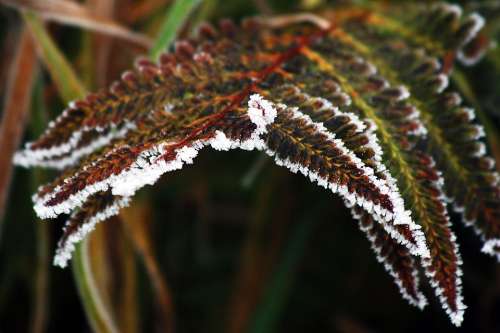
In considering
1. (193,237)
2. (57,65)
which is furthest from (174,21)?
(193,237)

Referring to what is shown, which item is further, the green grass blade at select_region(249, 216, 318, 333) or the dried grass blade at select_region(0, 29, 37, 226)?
the green grass blade at select_region(249, 216, 318, 333)

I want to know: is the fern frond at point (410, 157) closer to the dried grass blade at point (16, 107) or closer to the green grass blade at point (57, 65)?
the green grass blade at point (57, 65)

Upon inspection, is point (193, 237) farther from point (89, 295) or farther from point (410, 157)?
point (410, 157)

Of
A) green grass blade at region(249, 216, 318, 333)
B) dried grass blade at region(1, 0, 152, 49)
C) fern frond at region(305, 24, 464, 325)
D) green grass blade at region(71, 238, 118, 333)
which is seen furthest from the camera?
green grass blade at region(249, 216, 318, 333)

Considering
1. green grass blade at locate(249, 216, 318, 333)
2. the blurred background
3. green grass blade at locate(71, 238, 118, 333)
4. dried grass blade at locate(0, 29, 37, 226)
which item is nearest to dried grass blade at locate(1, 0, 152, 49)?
the blurred background

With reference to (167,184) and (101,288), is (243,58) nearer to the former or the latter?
(101,288)

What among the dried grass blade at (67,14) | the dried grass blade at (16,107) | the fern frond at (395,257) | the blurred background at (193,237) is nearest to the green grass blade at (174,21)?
the blurred background at (193,237)

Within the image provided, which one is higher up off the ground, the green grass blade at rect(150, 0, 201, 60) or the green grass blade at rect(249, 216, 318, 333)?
the green grass blade at rect(150, 0, 201, 60)

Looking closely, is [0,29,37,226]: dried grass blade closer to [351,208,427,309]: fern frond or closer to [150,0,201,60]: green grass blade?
[150,0,201,60]: green grass blade
